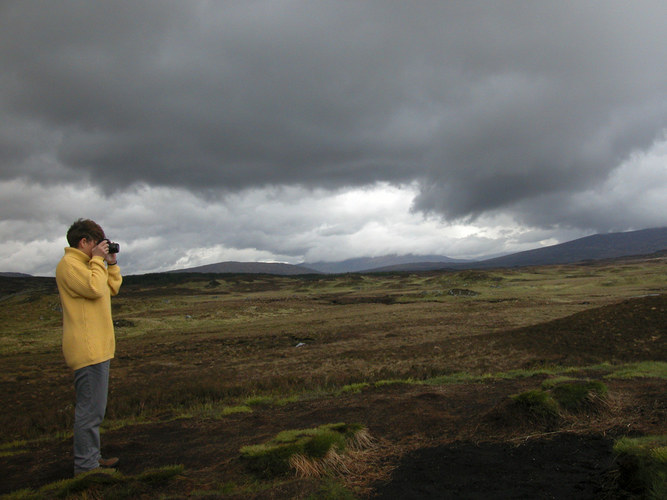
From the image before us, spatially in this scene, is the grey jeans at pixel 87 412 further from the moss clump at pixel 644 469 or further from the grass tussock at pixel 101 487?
the moss clump at pixel 644 469

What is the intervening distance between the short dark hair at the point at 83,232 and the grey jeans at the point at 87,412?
6.43ft

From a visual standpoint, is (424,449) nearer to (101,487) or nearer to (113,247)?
(101,487)

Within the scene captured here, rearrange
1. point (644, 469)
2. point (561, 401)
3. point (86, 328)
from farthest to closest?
point (561, 401), point (86, 328), point (644, 469)

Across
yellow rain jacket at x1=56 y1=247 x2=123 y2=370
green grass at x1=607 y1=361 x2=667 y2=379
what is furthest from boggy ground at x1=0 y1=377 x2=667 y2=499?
yellow rain jacket at x1=56 y1=247 x2=123 y2=370

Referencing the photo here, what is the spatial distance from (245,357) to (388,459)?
18.7 meters

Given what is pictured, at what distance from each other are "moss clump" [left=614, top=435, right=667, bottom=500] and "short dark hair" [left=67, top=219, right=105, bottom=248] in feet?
26.0

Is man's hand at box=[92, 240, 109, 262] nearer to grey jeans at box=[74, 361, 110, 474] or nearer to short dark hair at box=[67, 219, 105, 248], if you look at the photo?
short dark hair at box=[67, 219, 105, 248]

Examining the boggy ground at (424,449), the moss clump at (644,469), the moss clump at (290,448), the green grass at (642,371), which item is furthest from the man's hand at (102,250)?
the green grass at (642,371)

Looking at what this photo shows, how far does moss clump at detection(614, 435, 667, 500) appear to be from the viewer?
4047 mm

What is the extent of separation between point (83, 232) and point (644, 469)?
8.12 metres

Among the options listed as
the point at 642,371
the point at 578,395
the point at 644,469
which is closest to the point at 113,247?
the point at 644,469

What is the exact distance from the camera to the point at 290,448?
18.9 feet

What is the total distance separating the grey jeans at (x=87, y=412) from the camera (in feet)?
19.0

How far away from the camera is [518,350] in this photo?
17797 mm
